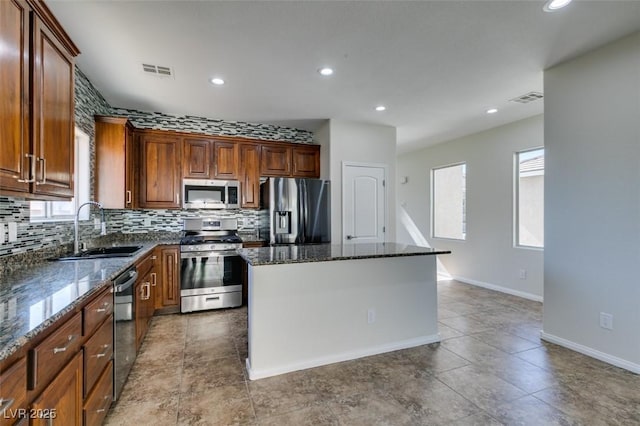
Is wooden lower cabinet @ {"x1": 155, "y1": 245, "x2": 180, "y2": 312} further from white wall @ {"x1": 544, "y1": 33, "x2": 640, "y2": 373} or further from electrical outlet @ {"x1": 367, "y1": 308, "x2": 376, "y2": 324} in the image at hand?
white wall @ {"x1": 544, "y1": 33, "x2": 640, "y2": 373}

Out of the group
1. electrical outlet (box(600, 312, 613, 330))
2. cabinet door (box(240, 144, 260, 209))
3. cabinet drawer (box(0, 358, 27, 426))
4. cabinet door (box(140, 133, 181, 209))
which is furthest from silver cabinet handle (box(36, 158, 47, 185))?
electrical outlet (box(600, 312, 613, 330))

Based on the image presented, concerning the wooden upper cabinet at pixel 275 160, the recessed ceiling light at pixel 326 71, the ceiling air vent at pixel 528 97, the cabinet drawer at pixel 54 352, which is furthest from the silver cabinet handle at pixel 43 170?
the ceiling air vent at pixel 528 97

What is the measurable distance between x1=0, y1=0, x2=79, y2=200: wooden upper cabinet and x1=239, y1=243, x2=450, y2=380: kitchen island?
130 cm

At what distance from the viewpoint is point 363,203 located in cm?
470

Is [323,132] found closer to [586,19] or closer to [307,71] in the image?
[307,71]

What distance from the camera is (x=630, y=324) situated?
241 centimetres

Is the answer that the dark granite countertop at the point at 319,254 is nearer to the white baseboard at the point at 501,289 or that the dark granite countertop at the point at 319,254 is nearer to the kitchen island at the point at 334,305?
the kitchen island at the point at 334,305

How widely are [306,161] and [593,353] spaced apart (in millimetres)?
3935

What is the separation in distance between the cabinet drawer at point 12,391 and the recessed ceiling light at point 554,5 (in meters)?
3.25

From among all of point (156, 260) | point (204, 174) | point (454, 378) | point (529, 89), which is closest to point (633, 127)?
point (529, 89)

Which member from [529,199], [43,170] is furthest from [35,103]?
[529,199]

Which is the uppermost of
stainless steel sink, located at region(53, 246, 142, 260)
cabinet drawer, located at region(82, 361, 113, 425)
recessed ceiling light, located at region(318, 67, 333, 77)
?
recessed ceiling light, located at region(318, 67, 333, 77)

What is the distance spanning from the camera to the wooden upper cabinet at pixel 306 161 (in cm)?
475

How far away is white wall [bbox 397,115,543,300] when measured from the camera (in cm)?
456
